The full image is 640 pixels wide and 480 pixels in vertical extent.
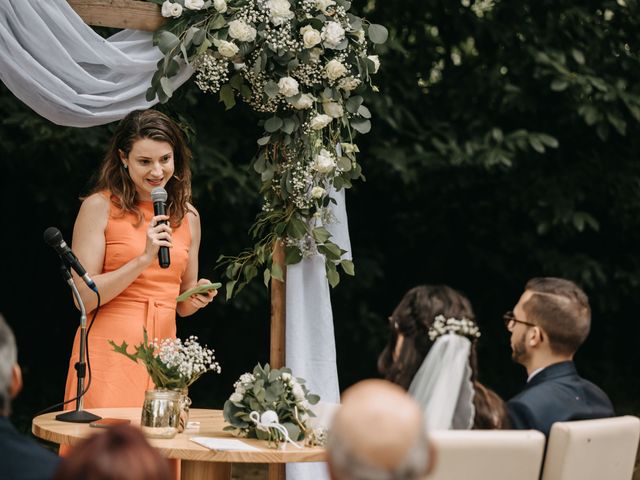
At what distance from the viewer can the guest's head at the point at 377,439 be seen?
5.89 ft

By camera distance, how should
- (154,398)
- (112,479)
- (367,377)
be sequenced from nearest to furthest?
(112,479) < (154,398) < (367,377)

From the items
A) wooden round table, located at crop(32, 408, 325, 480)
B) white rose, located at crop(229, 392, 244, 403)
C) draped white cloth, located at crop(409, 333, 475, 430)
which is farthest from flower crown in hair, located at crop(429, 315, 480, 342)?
white rose, located at crop(229, 392, 244, 403)

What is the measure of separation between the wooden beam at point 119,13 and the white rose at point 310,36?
2.09 feet

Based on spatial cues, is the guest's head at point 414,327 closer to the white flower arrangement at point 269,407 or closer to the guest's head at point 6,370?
the white flower arrangement at point 269,407

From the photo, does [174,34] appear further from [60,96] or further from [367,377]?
[367,377]

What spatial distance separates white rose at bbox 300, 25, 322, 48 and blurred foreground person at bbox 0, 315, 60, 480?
240 cm

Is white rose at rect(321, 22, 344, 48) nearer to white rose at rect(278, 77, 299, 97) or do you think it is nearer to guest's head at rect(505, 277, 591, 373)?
white rose at rect(278, 77, 299, 97)

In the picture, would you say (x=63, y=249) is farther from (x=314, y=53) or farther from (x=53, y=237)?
(x=314, y=53)

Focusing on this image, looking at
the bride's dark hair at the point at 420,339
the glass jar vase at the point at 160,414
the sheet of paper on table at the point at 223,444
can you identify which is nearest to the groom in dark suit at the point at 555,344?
the bride's dark hair at the point at 420,339

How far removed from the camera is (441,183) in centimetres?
840

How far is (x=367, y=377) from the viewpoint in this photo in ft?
29.3

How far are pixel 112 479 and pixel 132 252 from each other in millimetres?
2648

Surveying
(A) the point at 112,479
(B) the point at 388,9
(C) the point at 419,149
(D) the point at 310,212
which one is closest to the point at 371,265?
(C) the point at 419,149

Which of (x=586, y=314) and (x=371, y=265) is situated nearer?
(x=586, y=314)
